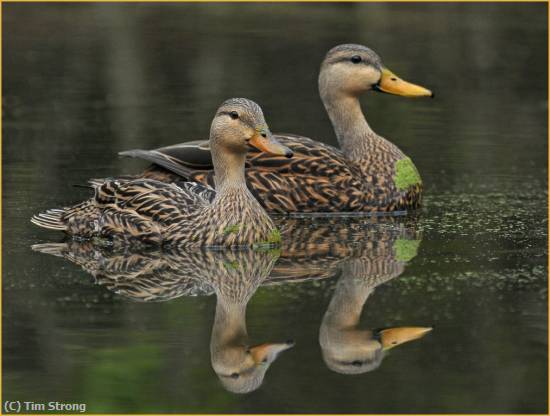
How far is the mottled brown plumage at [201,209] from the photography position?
33.4ft

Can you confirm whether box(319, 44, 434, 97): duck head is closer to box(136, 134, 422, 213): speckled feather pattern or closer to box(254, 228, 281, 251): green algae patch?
box(136, 134, 422, 213): speckled feather pattern

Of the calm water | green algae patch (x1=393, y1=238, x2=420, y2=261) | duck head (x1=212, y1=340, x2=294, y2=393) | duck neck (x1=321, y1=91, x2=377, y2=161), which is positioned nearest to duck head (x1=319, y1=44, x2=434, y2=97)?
duck neck (x1=321, y1=91, x2=377, y2=161)

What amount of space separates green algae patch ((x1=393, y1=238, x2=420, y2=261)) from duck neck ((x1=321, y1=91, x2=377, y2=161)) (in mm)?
1751

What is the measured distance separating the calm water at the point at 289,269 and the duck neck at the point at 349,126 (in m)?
0.73

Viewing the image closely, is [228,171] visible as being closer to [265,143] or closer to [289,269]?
[265,143]

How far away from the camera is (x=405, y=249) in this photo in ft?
34.1

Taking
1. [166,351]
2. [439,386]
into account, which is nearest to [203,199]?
[166,351]

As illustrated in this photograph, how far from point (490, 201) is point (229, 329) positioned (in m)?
4.33

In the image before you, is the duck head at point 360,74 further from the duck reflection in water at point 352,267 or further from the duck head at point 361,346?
the duck head at point 361,346

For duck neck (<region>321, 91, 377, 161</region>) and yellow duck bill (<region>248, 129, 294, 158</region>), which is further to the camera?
duck neck (<region>321, 91, 377, 161</region>)

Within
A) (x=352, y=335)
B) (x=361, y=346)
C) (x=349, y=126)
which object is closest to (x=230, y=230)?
(x=352, y=335)

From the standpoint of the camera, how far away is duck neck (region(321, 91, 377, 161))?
40.6 ft

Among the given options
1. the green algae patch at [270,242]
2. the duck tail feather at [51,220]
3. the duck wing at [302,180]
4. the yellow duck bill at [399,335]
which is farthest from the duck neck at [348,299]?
the duck tail feather at [51,220]

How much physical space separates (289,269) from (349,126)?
3.11 meters
